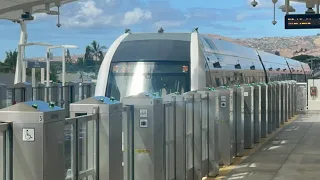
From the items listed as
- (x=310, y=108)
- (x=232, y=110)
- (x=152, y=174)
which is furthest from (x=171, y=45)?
(x=310, y=108)

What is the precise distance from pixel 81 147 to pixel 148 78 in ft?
25.1

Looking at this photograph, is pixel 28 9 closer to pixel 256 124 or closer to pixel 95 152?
pixel 256 124

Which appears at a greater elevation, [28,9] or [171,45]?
[28,9]

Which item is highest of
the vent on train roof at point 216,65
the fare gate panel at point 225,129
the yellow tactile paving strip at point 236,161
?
the vent on train roof at point 216,65

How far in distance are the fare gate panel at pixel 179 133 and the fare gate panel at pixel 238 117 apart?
4.25 meters

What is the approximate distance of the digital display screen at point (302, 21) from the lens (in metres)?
20.7

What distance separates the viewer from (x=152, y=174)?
6.86 metres

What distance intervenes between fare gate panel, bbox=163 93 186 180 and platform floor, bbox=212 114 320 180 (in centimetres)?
192

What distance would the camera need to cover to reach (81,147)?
5.41 m

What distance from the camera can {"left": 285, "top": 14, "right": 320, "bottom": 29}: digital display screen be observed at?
20734 millimetres

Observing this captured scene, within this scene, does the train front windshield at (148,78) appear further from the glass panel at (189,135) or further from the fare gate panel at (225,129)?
the glass panel at (189,135)

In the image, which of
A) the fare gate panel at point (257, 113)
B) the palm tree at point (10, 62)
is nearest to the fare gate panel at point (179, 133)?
the fare gate panel at point (257, 113)

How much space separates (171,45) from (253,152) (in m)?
3.44

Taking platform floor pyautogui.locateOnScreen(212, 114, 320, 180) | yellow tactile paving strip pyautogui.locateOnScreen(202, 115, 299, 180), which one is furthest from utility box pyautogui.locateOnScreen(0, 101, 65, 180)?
platform floor pyautogui.locateOnScreen(212, 114, 320, 180)
